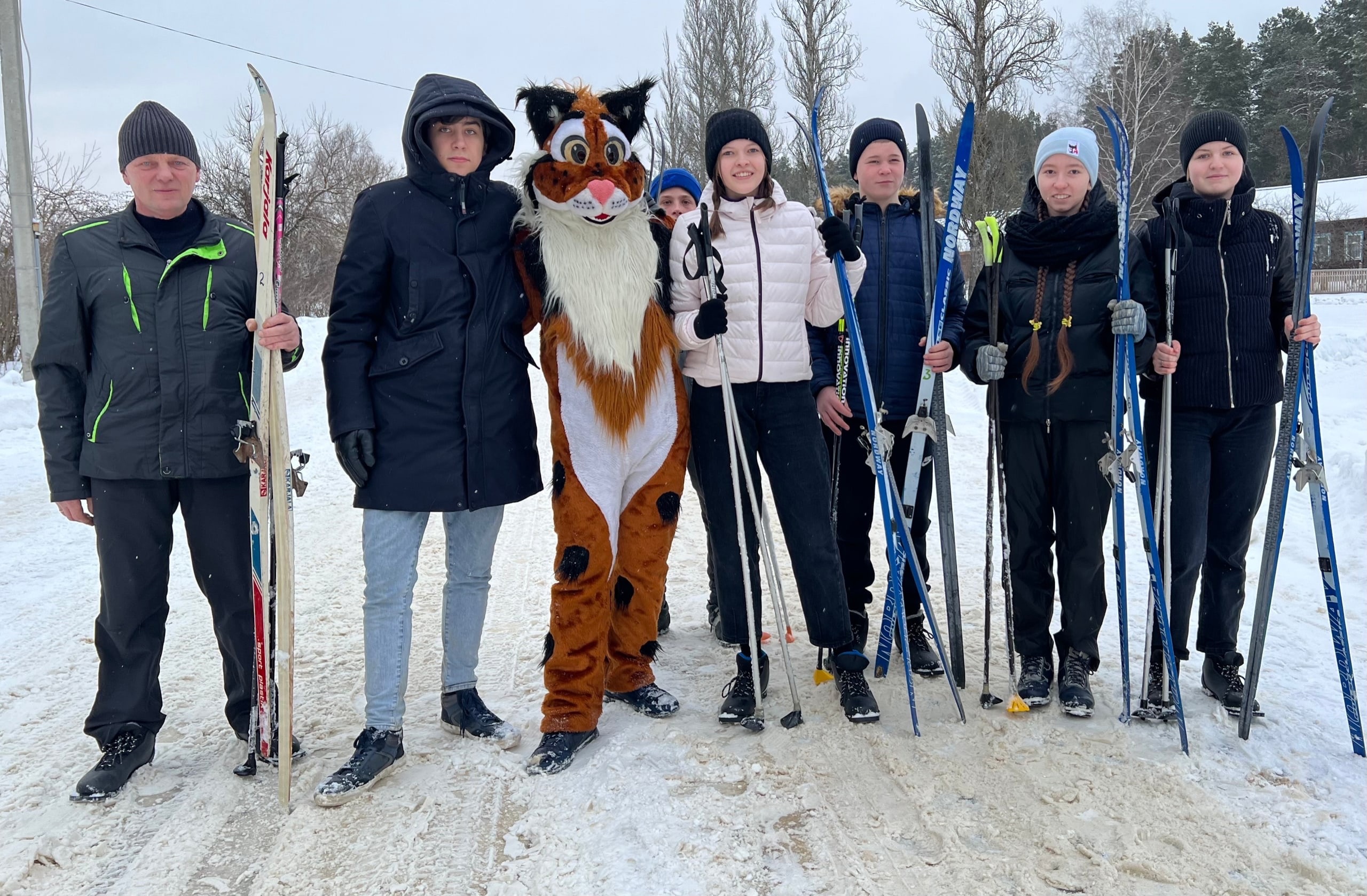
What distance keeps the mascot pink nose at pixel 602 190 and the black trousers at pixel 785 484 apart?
0.76 m

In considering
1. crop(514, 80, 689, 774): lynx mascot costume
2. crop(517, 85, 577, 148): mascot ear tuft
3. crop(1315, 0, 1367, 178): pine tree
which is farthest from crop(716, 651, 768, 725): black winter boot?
crop(1315, 0, 1367, 178): pine tree

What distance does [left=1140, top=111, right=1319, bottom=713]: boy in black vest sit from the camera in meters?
3.14

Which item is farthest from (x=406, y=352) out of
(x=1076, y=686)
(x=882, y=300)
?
(x=1076, y=686)

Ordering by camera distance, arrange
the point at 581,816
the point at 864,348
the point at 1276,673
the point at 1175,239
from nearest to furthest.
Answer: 1. the point at 581,816
2. the point at 1175,239
3. the point at 1276,673
4. the point at 864,348

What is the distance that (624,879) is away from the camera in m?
2.25

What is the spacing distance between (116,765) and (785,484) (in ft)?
7.86

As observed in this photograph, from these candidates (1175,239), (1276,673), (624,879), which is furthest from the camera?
(1276,673)

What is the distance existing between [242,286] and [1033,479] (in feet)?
9.59

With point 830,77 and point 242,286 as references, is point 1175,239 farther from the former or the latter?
point 830,77

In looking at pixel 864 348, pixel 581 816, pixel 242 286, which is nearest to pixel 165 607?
pixel 242 286

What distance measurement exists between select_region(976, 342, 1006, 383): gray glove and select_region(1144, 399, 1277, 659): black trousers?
674 mm

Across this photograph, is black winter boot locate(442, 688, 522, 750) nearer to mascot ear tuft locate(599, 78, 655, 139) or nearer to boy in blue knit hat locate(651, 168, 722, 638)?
boy in blue knit hat locate(651, 168, 722, 638)

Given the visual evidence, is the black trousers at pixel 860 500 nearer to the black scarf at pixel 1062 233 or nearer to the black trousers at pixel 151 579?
the black scarf at pixel 1062 233

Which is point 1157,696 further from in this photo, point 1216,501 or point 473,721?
point 473,721
